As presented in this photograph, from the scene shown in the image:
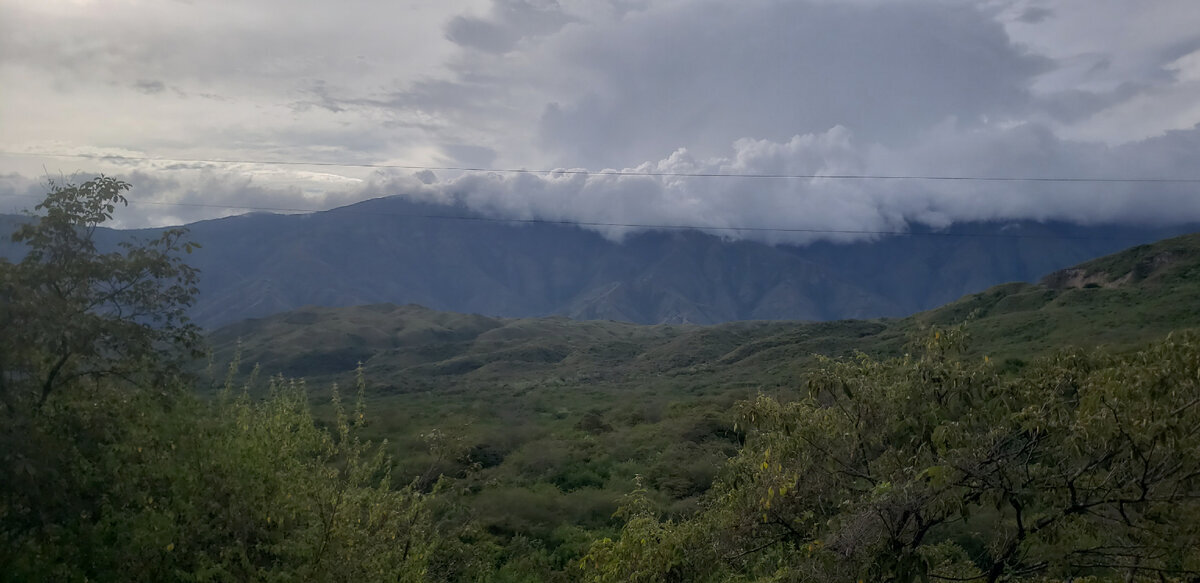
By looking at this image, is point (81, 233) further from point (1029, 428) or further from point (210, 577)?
A: point (1029, 428)

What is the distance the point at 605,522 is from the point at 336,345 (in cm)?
8334

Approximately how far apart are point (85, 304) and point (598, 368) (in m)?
77.6

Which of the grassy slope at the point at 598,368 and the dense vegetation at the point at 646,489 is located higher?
the dense vegetation at the point at 646,489

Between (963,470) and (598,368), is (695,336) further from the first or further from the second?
(963,470)

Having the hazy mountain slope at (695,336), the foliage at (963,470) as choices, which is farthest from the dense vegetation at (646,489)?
the hazy mountain slope at (695,336)

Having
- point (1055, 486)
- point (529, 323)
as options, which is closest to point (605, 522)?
point (1055, 486)

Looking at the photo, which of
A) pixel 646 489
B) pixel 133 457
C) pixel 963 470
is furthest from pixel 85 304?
pixel 963 470

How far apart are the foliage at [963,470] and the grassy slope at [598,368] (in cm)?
135

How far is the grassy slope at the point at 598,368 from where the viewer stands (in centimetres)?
2923

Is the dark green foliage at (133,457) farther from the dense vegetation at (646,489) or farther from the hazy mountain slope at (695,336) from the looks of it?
the hazy mountain slope at (695,336)

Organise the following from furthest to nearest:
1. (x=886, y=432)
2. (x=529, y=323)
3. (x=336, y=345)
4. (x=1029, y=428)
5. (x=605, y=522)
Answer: (x=529, y=323), (x=336, y=345), (x=605, y=522), (x=886, y=432), (x=1029, y=428)

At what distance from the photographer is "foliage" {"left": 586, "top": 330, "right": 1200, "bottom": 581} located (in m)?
7.47

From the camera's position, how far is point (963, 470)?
25.3 feet

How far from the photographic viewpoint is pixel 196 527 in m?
9.52
